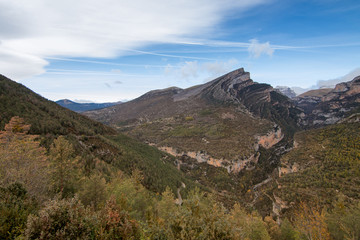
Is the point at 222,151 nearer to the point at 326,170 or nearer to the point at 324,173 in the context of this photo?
the point at 326,170

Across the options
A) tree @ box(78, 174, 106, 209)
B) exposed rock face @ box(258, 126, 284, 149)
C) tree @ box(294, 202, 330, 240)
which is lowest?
exposed rock face @ box(258, 126, 284, 149)

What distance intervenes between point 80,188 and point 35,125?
91.3ft

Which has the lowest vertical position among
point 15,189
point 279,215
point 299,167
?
point 279,215

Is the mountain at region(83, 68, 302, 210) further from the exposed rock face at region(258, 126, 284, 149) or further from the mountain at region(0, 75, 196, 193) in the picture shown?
the mountain at region(0, 75, 196, 193)

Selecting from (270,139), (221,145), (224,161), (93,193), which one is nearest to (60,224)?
(93,193)

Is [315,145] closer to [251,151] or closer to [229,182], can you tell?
[251,151]

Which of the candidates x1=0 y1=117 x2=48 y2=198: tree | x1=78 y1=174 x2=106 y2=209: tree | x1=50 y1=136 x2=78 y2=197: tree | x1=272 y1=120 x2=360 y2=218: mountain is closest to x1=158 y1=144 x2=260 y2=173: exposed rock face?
x1=272 y1=120 x2=360 y2=218: mountain

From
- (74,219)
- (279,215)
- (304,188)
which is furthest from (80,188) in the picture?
(304,188)

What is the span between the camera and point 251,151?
322 ft

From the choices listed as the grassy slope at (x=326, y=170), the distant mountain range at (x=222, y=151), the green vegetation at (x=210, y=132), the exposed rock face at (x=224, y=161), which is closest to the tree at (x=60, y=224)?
the distant mountain range at (x=222, y=151)

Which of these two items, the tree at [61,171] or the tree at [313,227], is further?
the tree at [61,171]

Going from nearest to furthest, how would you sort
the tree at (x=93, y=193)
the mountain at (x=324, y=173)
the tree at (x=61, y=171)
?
1. the tree at (x=61, y=171)
2. the tree at (x=93, y=193)
3. the mountain at (x=324, y=173)

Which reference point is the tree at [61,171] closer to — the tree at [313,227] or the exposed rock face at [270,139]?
the tree at [313,227]

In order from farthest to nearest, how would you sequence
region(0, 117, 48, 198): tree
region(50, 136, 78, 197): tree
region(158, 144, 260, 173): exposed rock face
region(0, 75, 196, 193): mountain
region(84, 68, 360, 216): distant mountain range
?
region(158, 144, 260, 173): exposed rock face
region(84, 68, 360, 216): distant mountain range
region(0, 75, 196, 193): mountain
region(50, 136, 78, 197): tree
region(0, 117, 48, 198): tree
